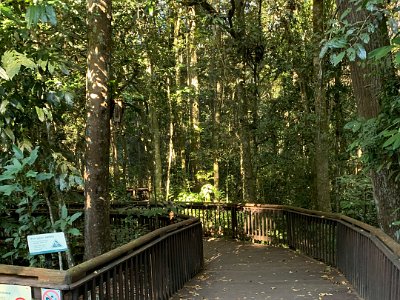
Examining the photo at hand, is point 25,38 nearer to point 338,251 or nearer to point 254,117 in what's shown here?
point 338,251

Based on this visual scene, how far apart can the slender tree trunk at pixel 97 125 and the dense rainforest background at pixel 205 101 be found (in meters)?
0.01

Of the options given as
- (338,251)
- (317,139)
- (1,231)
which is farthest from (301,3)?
(1,231)

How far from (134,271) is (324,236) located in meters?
4.41

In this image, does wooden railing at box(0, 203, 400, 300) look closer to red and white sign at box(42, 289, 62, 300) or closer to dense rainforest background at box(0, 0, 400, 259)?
red and white sign at box(42, 289, 62, 300)

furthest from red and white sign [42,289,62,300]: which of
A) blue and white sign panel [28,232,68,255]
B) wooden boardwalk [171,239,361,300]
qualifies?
wooden boardwalk [171,239,361,300]

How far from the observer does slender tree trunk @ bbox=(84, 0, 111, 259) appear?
520 cm

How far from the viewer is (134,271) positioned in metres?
4.26

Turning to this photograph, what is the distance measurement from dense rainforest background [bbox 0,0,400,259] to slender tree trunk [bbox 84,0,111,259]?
0.01 metres

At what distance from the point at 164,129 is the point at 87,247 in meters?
16.8

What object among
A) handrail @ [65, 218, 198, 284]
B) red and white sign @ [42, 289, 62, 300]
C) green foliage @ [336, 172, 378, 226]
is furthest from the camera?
green foliage @ [336, 172, 378, 226]

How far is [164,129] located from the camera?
72.2 feet

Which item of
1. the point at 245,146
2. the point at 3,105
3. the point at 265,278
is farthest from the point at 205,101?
the point at 3,105

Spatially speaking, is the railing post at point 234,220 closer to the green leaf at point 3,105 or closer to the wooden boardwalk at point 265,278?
the wooden boardwalk at point 265,278

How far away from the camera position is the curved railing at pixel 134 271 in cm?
288
